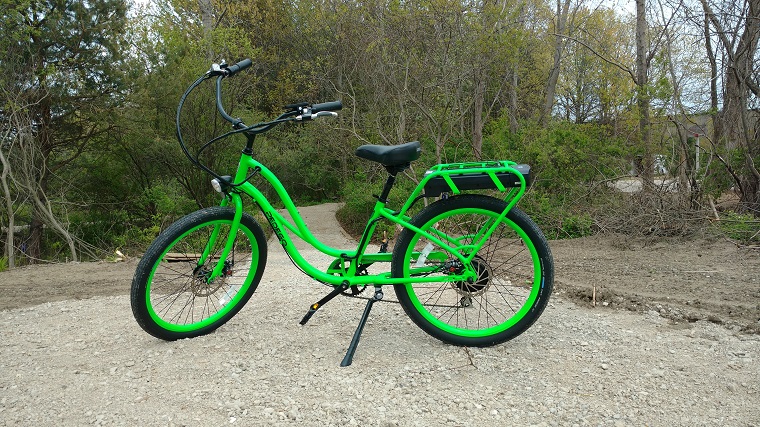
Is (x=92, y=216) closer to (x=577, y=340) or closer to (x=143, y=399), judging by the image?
(x=143, y=399)

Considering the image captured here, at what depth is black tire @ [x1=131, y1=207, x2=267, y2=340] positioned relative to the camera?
2.85 meters

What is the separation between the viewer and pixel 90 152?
10875 millimetres

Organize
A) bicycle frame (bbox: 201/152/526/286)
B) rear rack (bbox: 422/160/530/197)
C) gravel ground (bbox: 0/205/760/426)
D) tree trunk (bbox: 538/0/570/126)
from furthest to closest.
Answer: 1. tree trunk (bbox: 538/0/570/126)
2. bicycle frame (bbox: 201/152/526/286)
3. rear rack (bbox: 422/160/530/197)
4. gravel ground (bbox: 0/205/760/426)

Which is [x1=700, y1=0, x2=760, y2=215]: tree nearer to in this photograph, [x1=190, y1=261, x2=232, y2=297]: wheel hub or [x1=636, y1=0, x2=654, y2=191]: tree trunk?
[x1=636, y1=0, x2=654, y2=191]: tree trunk

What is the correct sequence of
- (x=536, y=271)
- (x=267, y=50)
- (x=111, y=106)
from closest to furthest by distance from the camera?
1. (x=536, y=271)
2. (x=111, y=106)
3. (x=267, y=50)

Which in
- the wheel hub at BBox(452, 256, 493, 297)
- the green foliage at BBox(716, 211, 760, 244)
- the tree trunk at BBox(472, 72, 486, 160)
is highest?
the tree trunk at BBox(472, 72, 486, 160)

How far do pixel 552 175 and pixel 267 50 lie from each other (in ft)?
43.8

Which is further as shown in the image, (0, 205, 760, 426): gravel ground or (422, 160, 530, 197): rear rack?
(422, 160, 530, 197): rear rack

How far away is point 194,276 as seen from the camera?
3.06m

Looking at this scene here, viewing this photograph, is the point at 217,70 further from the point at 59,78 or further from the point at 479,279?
the point at 59,78

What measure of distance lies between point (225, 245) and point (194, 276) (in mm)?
245

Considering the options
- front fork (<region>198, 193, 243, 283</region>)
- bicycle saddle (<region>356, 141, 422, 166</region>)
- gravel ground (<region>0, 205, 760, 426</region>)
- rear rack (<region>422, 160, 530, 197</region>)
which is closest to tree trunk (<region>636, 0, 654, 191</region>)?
gravel ground (<region>0, 205, 760, 426</region>)

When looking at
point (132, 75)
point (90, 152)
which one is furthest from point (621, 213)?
point (90, 152)

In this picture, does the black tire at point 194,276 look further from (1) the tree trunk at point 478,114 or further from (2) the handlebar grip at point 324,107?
(1) the tree trunk at point 478,114
